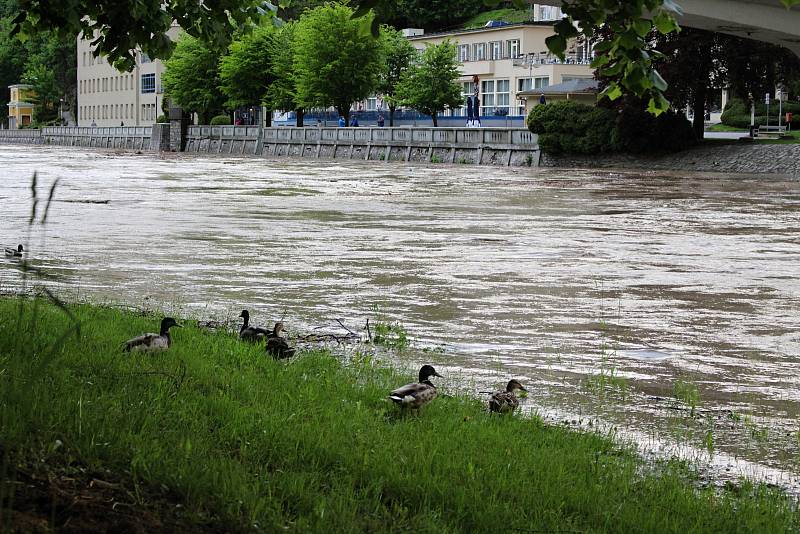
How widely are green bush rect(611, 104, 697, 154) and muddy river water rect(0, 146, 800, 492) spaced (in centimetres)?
1805

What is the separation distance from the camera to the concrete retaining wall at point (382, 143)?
61594 mm

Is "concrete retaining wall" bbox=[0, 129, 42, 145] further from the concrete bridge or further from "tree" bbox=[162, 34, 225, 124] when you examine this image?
the concrete bridge

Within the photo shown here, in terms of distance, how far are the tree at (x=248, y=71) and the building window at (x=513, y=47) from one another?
60.9ft

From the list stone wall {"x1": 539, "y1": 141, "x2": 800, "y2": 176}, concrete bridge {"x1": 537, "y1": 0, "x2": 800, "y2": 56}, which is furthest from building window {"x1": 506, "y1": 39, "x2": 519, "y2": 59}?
concrete bridge {"x1": 537, "y1": 0, "x2": 800, "y2": 56}

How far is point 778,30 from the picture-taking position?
123ft

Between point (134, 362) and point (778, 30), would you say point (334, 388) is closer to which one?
point (134, 362)

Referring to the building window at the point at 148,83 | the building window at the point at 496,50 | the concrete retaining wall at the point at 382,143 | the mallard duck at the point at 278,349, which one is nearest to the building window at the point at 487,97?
the building window at the point at 496,50

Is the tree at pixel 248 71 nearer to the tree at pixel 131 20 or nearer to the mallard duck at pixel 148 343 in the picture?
the tree at pixel 131 20

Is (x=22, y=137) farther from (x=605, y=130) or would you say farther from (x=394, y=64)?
(x=605, y=130)

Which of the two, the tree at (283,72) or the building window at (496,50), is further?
the building window at (496,50)

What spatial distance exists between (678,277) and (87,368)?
11.6 m

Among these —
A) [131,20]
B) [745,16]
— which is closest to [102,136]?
[745,16]

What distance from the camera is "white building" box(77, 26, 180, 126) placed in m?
138

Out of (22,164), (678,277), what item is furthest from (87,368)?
(22,164)
